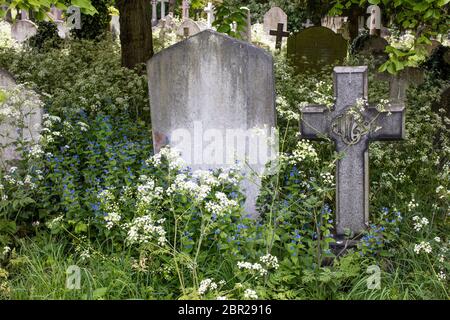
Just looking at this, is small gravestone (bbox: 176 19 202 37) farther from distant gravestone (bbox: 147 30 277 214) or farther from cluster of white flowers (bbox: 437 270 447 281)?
cluster of white flowers (bbox: 437 270 447 281)

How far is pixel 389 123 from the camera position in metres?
4.46

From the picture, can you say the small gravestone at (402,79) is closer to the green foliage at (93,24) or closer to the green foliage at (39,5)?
the green foliage at (39,5)

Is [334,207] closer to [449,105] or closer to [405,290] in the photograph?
[405,290]

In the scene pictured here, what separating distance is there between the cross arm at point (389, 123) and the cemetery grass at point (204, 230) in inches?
14.7

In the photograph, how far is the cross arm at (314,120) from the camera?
4.55 meters

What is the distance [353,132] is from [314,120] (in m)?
0.30

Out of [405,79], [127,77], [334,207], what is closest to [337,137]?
[334,207]

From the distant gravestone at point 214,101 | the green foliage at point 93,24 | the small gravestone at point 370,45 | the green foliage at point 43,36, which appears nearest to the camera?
the distant gravestone at point 214,101

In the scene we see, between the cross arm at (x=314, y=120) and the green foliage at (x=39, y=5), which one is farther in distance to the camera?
the cross arm at (x=314, y=120)

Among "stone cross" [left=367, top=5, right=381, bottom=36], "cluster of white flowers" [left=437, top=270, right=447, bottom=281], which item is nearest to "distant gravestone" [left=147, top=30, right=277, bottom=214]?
"cluster of white flowers" [left=437, top=270, right=447, bottom=281]

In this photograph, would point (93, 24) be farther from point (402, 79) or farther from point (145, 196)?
point (145, 196)

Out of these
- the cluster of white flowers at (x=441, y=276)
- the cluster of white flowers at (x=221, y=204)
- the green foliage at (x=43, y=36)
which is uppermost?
the green foliage at (x=43, y=36)

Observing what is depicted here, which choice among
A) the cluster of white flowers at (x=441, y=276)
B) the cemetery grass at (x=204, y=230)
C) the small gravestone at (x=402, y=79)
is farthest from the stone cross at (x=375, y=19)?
the cluster of white flowers at (x=441, y=276)

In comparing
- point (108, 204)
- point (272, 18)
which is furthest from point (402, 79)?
point (272, 18)
